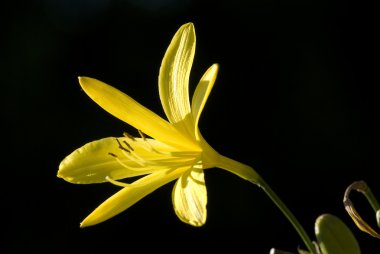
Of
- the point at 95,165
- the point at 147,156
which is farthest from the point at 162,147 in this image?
the point at 95,165

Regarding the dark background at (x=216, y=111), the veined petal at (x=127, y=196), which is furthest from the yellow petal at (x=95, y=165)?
the dark background at (x=216, y=111)

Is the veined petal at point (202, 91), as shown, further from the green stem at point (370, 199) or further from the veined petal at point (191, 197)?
the green stem at point (370, 199)

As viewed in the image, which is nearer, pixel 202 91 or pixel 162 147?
pixel 202 91

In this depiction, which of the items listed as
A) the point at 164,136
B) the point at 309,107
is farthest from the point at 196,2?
the point at 164,136

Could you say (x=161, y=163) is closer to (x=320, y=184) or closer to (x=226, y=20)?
(x=320, y=184)

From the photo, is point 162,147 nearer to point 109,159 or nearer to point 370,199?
point 109,159

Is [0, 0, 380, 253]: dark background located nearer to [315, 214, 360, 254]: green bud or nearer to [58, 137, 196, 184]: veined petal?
[58, 137, 196, 184]: veined petal
